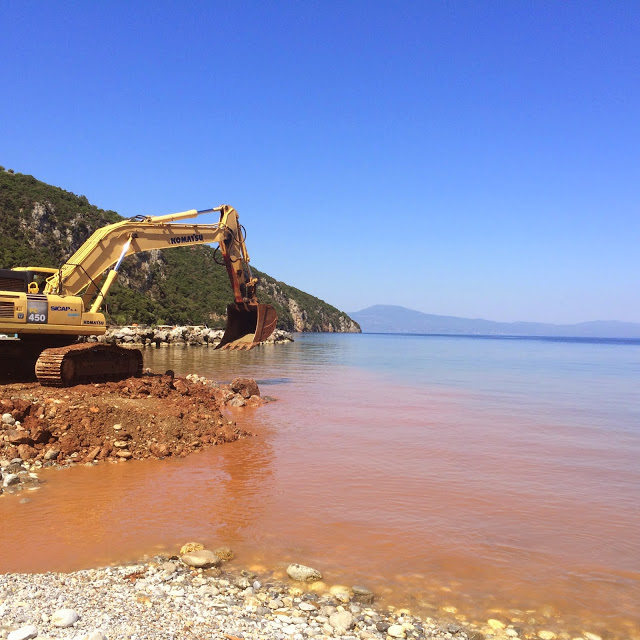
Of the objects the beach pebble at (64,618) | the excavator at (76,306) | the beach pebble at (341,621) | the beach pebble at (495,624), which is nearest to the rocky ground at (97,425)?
the excavator at (76,306)

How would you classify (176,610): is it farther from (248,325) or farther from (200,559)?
(248,325)

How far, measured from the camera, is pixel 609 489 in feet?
28.1

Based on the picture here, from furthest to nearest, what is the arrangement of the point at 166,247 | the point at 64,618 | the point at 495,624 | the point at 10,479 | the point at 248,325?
the point at 248,325 → the point at 166,247 → the point at 10,479 → the point at 495,624 → the point at 64,618

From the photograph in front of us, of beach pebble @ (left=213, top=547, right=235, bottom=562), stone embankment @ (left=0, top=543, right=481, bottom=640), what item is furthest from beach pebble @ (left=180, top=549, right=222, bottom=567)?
beach pebble @ (left=213, top=547, right=235, bottom=562)

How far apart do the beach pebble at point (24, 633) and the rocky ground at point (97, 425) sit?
440 cm

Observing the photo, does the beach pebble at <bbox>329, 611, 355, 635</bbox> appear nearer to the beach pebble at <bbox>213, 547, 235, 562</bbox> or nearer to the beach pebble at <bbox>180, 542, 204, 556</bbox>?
the beach pebble at <bbox>213, 547, 235, 562</bbox>

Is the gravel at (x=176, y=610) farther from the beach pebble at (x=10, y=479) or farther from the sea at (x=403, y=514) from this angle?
the beach pebble at (x=10, y=479)

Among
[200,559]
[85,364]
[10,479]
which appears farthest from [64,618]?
[85,364]

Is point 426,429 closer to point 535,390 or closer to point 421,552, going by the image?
point 421,552

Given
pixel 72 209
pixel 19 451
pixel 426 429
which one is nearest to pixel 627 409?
pixel 426 429

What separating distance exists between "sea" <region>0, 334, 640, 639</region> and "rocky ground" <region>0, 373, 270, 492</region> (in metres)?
0.49

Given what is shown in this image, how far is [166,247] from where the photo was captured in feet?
58.5

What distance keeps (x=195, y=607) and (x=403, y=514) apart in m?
3.54

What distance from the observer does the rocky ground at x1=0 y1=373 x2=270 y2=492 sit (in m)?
9.02
